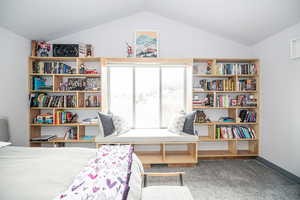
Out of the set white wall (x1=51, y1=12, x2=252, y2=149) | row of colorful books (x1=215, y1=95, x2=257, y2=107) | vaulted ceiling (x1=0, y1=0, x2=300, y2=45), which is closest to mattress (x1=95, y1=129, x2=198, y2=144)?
white wall (x1=51, y1=12, x2=252, y2=149)

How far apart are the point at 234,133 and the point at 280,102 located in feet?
3.22

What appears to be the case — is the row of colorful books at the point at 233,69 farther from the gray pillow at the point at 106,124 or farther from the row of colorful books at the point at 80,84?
the row of colorful books at the point at 80,84

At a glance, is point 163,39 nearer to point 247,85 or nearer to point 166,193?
point 247,85

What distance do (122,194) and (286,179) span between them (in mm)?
2874

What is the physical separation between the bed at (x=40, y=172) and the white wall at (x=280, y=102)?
264 centimetres

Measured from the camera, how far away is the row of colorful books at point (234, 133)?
3.30 metres

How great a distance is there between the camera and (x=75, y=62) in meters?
3.43

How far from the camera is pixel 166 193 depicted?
1385 mm

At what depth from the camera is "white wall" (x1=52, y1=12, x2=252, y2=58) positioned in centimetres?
342

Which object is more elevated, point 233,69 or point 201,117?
point 233,69

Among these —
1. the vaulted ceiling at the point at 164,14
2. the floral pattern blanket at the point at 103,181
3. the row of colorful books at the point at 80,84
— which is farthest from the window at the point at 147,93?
the floral pattern blanket at the point at 103,181

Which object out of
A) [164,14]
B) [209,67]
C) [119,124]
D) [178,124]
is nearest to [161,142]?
[178,124]

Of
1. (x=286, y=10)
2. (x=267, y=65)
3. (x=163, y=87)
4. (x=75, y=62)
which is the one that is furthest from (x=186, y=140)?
(x=75, y=62)

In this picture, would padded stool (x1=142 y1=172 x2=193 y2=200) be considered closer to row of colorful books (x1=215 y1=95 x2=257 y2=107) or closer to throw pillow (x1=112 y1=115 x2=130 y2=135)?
throw pillow (x1=112 y1=115 x2=130 y2=135)
